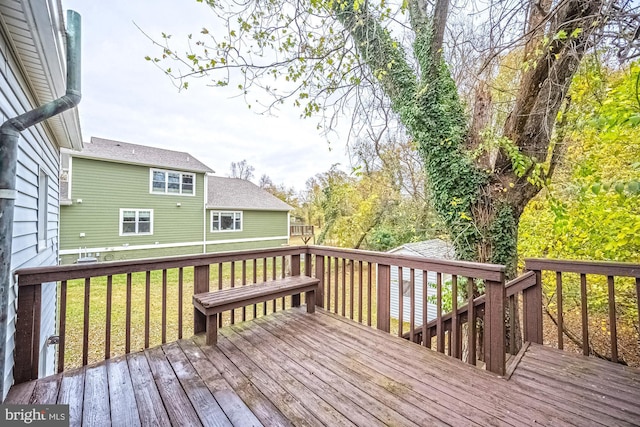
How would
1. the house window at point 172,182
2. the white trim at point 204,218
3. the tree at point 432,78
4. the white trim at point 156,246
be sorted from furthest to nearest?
1. the white trim at point 204,218
2. the house window at point 172,182
3. the white trim at point 156,246
4. the tree at point 432,78

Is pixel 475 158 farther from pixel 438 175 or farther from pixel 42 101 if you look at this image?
pixel 42 101

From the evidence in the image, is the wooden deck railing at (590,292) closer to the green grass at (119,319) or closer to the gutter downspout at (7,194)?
the green grass at (119,319)

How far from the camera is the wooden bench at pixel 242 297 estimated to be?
253cm

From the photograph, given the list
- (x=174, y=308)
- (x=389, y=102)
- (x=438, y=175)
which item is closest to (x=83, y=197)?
(x=174, y=308)

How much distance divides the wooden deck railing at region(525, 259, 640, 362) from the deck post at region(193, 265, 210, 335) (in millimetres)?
3353

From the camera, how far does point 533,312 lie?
2.71 meters

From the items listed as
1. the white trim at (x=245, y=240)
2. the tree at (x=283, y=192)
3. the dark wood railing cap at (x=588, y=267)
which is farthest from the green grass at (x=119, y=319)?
the tree at (x=283, y=192)

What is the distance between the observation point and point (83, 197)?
958 cm

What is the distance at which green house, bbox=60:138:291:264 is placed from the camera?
9492 millimetres

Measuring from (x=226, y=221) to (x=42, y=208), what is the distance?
390 inches

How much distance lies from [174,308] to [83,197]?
6.31 m

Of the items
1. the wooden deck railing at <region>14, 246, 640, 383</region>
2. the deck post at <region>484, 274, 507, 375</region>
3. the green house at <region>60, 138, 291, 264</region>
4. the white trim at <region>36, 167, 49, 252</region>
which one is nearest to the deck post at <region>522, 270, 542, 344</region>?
the wooden deck railing at <region>14, 246, 640, 383</region>

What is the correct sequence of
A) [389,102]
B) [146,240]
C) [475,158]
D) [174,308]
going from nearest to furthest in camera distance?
[475,158] < [389,102] < [174,308] < [146,240]

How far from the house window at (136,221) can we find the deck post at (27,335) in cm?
1008
